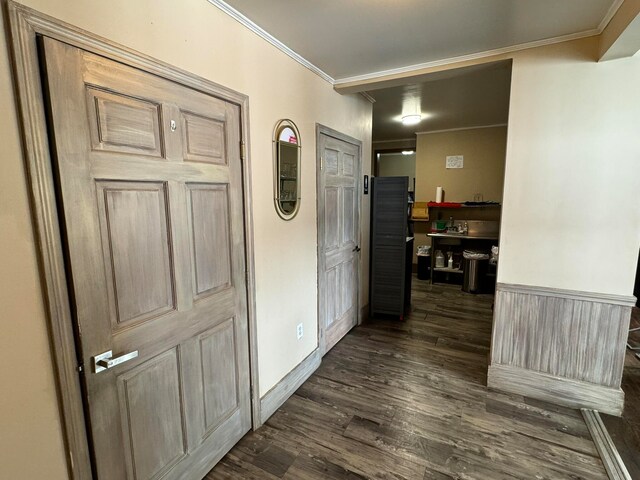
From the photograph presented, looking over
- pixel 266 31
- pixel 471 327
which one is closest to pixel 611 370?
pixel 471 327

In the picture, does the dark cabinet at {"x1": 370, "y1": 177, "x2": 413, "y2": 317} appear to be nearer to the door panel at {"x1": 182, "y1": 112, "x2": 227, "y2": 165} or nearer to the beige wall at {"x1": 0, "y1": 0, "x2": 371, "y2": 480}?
the beige wall at {"x1": 0, "y1": 0, "x2": 371, "y2": 480}

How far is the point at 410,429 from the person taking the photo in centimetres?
211

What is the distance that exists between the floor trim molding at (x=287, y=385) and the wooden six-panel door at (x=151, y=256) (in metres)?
0.28

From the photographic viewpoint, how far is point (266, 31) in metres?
1.98

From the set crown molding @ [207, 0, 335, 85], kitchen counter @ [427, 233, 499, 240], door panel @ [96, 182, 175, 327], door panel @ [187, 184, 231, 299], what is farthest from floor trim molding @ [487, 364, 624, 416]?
kitchen counter @ [427, 233, 499, 240]

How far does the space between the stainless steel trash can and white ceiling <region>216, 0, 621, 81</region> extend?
332cm

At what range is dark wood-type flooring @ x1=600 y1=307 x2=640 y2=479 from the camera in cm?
185

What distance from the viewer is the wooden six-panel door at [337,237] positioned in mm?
2854

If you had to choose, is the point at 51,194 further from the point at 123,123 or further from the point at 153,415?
the point at 153,415

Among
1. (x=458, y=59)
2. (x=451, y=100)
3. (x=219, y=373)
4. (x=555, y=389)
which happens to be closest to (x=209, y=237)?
(x=219, y=373)

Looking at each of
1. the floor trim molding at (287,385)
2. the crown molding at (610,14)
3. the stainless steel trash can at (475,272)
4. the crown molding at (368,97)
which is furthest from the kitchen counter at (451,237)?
the crown molding at (610,14)

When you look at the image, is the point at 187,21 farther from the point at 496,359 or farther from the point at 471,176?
the point at 471,176

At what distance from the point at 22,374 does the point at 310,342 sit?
1998 millimetres

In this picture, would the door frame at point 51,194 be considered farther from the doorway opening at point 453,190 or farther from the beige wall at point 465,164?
the beige wall at point 465,164
